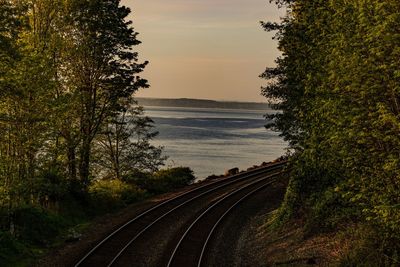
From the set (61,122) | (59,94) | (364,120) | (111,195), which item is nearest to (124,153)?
(111,195)

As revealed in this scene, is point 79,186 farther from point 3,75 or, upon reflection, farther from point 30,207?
point 3,75

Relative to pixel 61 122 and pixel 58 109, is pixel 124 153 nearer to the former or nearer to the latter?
pixel 61 122

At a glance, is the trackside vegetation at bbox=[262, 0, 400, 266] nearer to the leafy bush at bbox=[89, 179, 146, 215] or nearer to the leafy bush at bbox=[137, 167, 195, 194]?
the leafy bush at bbox=[89, 179, 146, 215]

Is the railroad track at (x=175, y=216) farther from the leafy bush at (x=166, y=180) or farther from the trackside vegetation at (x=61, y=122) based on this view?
the leafy bush at (x=166, y=180)

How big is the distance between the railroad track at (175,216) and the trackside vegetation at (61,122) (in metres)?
2.80

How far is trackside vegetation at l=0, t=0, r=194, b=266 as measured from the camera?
19844 millimetres

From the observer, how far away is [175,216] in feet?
85.7

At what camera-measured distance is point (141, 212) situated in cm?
2706

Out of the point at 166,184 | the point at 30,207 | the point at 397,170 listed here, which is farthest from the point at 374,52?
Answer: the point at 166,184

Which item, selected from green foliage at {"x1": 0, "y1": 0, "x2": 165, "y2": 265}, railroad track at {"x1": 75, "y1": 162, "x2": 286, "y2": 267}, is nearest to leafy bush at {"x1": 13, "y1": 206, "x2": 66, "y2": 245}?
green foliage at {"x1": 0, "y1": 0, "x2": 165, "y2": 265}

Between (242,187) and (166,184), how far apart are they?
7.83m

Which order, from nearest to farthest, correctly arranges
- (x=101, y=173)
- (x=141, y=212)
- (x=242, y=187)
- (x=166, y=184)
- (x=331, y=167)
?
1. (x=331, y=167)
2. (x=141, y=212)
3. (x=242, y=187)
4. (x=166, y=184)
5. (x=101, y=173)

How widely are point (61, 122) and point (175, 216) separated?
30.3 ft

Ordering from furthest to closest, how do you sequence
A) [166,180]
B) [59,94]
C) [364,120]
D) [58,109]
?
[166,180] → [59,94] → [58,109] → [364,120]
